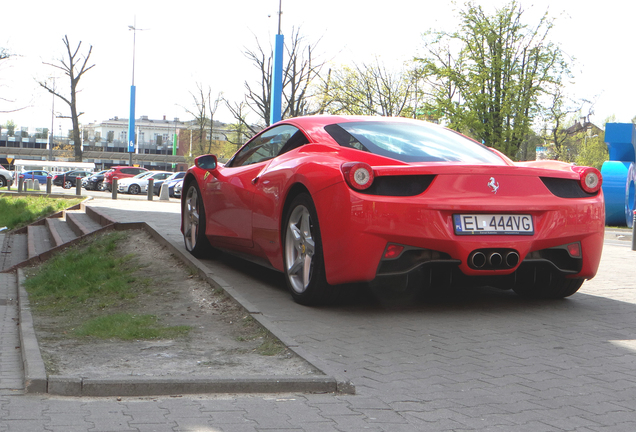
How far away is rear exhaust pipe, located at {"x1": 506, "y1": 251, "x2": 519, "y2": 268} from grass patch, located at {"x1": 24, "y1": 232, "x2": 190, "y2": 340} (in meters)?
2.11

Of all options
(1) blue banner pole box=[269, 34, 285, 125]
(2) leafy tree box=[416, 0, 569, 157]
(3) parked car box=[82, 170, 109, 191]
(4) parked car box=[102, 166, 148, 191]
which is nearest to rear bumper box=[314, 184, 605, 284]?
(1) blue banner pole box=[269, 34, 285, 125]

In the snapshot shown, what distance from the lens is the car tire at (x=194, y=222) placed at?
23.2ft

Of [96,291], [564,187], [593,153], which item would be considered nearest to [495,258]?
[564,187]

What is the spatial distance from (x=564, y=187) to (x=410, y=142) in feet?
3.65

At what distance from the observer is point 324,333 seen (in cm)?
425

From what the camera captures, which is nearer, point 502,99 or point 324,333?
point 324,333

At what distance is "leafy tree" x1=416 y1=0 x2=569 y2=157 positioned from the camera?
31.9 metres

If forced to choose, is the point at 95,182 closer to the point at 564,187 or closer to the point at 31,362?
the point at 564,187

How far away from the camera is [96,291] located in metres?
6.60

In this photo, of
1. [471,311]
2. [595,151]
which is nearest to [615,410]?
[471,311]

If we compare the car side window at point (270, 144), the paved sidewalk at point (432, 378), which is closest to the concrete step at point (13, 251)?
the car side window at point (270, 144)

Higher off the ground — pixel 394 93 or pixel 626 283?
pixel 394 93

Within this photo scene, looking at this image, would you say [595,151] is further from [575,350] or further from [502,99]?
[575,350]

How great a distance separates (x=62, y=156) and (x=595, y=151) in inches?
2812
